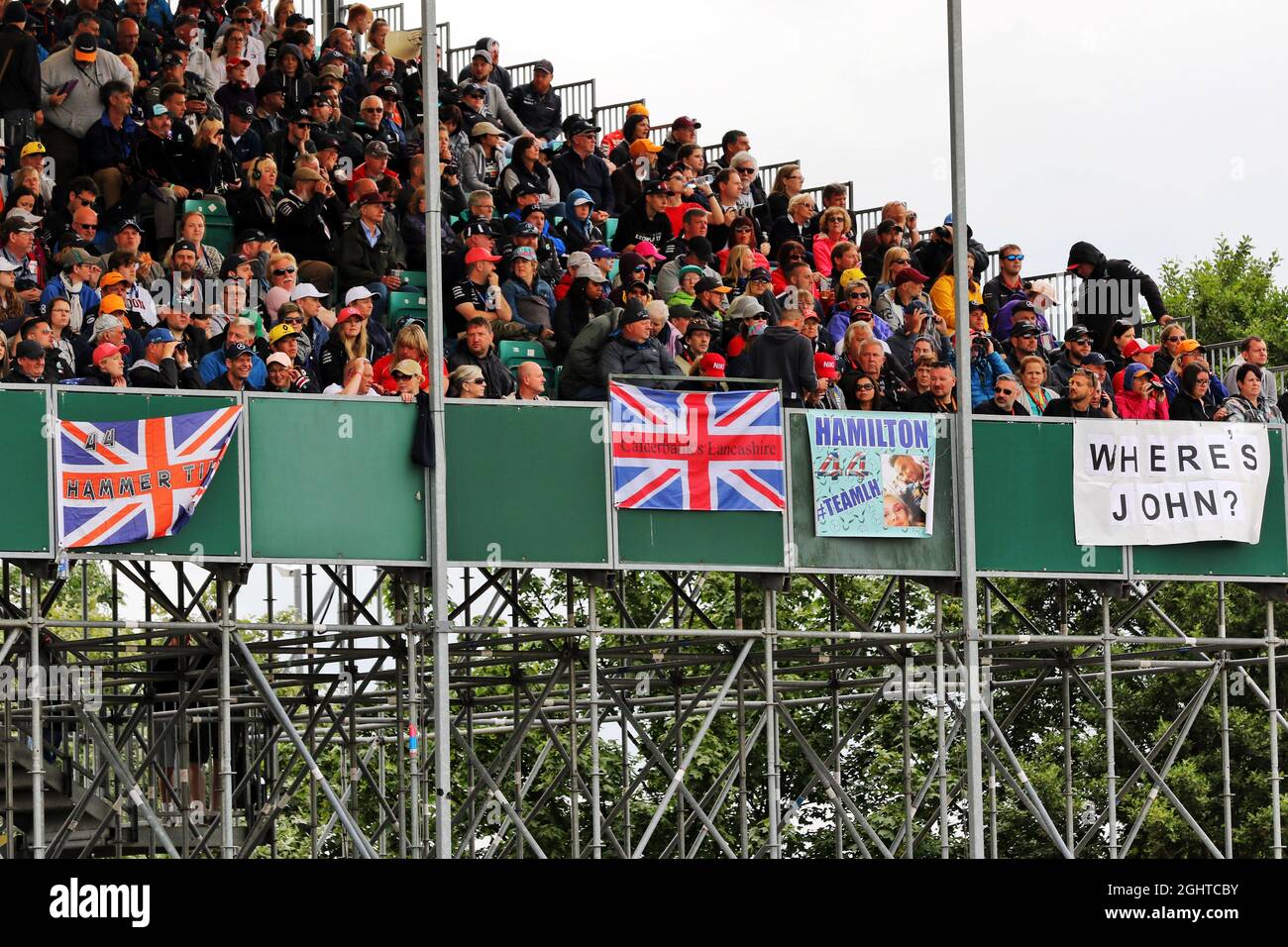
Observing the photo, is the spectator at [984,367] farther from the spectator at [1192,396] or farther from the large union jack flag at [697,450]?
the large union jack flag at [697,450]

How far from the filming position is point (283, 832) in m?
50.5

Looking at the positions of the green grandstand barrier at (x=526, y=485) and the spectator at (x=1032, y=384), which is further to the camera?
the spectator at (x=1032, y=384)

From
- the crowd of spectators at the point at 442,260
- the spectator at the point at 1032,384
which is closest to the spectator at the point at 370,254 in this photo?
the crowd of spectators at the point at 442,260

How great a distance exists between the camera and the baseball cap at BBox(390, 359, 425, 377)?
2127 cm

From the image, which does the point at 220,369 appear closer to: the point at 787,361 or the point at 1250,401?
the point at 787,361

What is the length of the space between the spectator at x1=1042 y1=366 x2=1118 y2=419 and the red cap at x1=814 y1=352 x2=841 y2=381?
6.90 ft

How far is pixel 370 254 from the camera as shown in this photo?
2388 cm

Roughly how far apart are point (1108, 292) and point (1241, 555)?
470 centimetres

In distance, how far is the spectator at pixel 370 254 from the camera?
23.7 metres

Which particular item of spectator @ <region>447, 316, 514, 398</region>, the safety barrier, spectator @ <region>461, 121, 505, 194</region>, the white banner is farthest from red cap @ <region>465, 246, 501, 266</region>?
the white banner

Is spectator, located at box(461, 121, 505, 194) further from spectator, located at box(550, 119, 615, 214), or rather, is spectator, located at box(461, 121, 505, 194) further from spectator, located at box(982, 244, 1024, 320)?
spectator, located at box(982, 244, 1024, 320)

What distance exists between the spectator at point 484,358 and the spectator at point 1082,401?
202 inches

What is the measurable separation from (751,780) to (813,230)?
1835 cm
